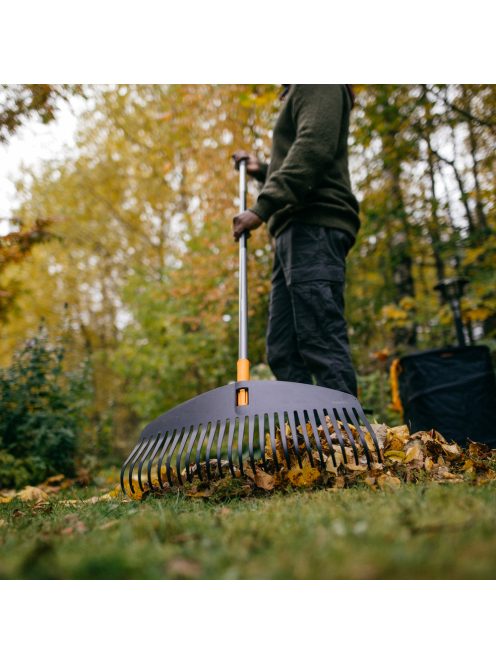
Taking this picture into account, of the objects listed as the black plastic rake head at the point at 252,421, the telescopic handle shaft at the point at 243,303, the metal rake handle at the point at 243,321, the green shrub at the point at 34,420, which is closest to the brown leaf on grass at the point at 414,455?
the black plastic rake head at the point at 252,421

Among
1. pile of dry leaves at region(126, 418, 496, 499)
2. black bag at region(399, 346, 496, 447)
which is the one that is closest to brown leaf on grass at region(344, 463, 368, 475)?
pile of dry leaves at region(126, 418, 496, 499)

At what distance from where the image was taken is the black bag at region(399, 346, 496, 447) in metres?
2.51

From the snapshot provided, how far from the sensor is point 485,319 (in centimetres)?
360

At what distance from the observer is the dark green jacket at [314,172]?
1988 mm

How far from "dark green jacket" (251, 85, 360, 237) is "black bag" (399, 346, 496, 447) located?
3.22ft

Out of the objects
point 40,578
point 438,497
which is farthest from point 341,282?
point 40,578

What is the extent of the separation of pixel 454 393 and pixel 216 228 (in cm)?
328

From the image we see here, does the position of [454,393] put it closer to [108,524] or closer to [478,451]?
[478,451]

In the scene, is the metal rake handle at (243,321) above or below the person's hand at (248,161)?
below

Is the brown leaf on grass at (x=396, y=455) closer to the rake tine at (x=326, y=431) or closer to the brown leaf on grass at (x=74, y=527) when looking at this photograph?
the rake tine at (x=326, y=431)

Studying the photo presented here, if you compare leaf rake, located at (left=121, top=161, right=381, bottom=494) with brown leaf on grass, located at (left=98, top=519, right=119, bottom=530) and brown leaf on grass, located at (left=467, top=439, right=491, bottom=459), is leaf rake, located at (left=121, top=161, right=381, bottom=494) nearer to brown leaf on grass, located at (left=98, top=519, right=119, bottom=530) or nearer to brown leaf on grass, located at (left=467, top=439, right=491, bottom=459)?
brown leaf on grass, located at (left=98, top=519, right=119, bottom=530)

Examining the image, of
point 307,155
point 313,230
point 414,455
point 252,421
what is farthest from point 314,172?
point 414,455

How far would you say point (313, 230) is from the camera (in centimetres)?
208
